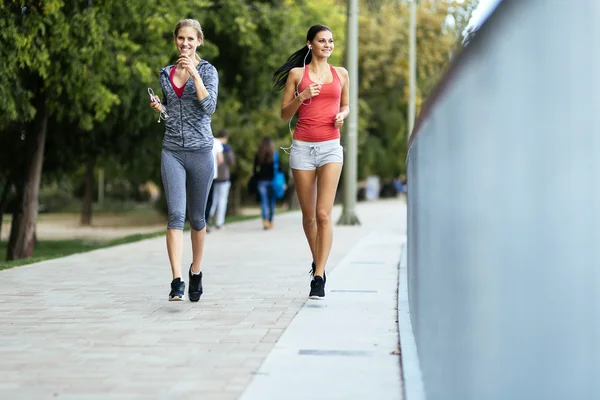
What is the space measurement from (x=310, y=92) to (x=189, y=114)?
2.82ft

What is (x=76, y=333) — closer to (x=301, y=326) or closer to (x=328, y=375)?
(x=301, y=326)

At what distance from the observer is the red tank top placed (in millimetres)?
7859

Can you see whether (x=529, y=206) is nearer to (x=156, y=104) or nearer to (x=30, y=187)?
(x=156, y=104)

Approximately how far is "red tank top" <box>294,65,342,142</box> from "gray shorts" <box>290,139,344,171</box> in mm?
37

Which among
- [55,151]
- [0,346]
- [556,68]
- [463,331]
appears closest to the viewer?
[556,68]

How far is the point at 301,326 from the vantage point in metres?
6.55

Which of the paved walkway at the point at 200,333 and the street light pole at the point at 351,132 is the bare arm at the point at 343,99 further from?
the street light pole at the point at 351,132

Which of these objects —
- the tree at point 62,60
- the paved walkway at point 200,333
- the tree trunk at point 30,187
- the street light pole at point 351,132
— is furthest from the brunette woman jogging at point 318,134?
the street light pole at point 351,132

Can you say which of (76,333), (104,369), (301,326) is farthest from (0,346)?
(301,326)

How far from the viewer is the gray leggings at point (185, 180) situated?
758cm

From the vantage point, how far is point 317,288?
7.87 meters

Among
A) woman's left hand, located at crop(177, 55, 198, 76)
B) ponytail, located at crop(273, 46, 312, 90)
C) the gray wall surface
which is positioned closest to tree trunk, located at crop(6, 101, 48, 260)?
ponytail, located at crop(273, 46, 312, 90)

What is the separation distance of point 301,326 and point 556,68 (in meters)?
4.56

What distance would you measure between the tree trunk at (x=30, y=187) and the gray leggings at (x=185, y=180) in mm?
10984
